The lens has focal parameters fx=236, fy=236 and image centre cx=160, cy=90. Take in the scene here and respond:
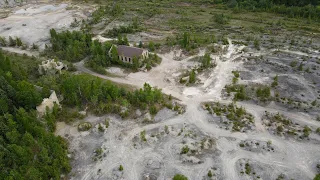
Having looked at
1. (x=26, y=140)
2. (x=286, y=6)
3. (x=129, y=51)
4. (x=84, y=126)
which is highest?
(x=286, y=6)

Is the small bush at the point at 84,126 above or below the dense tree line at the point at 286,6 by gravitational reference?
below

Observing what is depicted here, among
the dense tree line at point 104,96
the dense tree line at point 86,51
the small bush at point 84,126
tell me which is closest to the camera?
the small bush at point 84,126

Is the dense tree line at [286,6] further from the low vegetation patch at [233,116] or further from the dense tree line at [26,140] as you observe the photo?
the dense tree line at [26,140]

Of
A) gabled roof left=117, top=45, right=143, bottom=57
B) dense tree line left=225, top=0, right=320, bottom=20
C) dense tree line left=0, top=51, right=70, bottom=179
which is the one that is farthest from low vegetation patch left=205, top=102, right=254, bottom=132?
dense tree line left=225, top=0, right=320, bottom=20

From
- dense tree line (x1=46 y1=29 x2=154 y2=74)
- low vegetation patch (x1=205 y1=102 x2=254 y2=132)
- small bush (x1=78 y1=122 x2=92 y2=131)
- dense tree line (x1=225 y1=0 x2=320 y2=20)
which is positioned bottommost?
small bush (x1=78 y1=122 x2=92 y2=131)

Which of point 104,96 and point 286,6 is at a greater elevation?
point 286,6

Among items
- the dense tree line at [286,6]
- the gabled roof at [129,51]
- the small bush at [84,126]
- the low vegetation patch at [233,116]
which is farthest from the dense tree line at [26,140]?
the dense tree line at [286,6]

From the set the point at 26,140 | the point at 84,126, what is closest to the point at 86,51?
the point at 84,126

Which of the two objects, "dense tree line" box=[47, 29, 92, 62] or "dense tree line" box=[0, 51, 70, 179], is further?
"dense tree line" box=[47, 29, 92, 62]

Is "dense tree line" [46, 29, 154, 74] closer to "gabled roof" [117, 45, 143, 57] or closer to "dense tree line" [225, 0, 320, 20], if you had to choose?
"gabled roof" [117, 45, 143, 57]

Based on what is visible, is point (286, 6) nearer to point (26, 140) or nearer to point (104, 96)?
point (104, 96)
